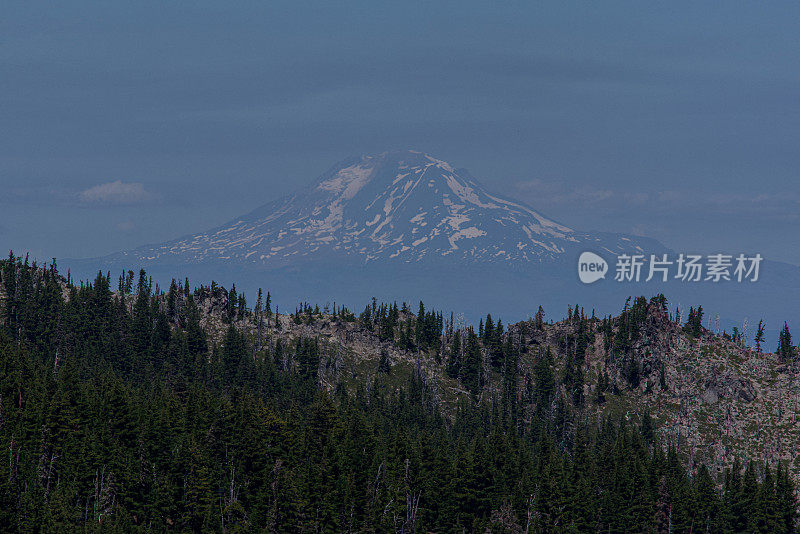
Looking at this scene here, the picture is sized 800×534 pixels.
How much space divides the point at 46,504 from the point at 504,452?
279ft

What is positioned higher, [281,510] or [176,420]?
[176,420]

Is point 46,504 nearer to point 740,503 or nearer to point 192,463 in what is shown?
point 192,463

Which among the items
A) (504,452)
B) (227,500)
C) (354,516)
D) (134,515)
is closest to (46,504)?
(134,515)

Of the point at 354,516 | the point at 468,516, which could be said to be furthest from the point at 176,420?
the point at 468,516

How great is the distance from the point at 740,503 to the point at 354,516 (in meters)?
78.3

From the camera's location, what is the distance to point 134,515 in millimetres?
142125

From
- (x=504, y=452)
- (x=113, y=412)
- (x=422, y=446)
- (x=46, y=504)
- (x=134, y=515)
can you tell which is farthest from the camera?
(x=504, y=452)

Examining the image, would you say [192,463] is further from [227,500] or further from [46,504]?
[46,504]

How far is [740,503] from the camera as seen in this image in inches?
7200

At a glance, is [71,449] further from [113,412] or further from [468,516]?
[468,516]

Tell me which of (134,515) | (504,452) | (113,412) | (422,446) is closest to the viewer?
(134,515)

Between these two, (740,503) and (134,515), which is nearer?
(134,515)

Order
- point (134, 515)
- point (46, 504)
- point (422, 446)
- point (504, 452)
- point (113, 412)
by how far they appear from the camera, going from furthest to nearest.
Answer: point (504, 452), point (422, 446), point (113, 412), point (134, 515), point (46, 504)

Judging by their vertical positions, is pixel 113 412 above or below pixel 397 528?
above
